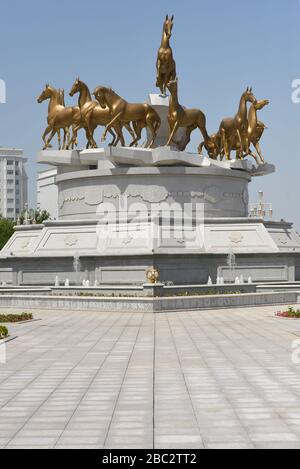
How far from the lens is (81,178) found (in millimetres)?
33188

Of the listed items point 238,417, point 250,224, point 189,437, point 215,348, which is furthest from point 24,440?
point 250,224

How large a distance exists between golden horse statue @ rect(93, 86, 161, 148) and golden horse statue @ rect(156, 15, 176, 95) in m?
2.09

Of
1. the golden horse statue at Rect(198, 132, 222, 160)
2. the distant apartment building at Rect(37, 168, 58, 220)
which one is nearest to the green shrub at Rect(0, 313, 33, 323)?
the golden horse statue at Rect(198, 132, 222, 160)

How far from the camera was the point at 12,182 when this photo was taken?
112 meters

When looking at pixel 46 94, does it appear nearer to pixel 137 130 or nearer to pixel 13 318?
pixel 137 130

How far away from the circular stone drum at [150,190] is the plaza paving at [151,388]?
17278mm

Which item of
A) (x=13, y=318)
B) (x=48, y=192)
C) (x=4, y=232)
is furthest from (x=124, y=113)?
(x=48, y=192)

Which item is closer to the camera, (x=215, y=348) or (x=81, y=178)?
(x=215, y=348)

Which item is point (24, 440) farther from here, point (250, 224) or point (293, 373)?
point (250, 224)

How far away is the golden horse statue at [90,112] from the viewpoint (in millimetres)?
33812

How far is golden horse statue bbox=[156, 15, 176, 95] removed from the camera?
3409cm

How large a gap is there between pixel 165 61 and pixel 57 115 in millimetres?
6419

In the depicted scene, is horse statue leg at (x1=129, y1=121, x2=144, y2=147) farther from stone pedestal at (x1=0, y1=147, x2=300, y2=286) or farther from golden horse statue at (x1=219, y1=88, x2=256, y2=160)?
golden horse statue at (x1=219, y1=88, x2=256, y2=160)

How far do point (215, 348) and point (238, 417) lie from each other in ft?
17.1
